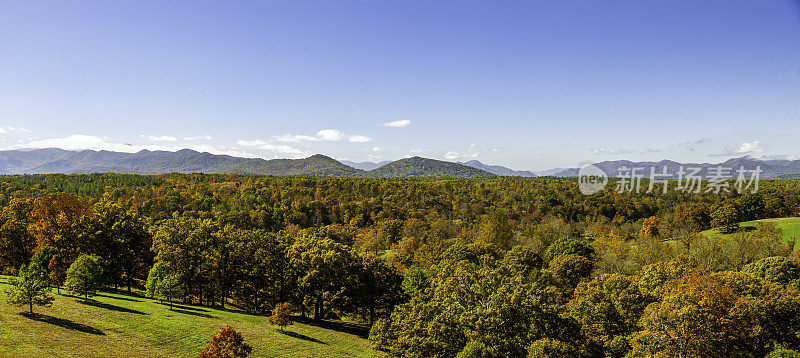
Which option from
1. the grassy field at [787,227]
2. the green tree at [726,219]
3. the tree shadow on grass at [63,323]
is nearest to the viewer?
the tree shadow on grass at [63,323]

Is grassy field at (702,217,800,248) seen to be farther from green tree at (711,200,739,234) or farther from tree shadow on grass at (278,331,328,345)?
tree shadow on grass at (278,331,328,345)

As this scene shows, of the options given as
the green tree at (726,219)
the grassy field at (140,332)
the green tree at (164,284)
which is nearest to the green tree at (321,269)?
the grassy field at (140,332)

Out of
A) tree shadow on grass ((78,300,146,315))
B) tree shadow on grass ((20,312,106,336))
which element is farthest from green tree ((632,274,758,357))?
tree shadow on grass ((78,300,146,315))

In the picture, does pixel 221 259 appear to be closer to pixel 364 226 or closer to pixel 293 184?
pixel 364 226

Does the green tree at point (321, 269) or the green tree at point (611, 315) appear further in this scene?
the green tree at point (321, 269)

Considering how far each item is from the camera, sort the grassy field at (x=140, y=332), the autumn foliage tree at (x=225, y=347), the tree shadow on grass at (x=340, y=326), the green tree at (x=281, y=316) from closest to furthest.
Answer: the autumn foliage tree at (x=225, y=347), the grassy field at (x=140, y=332), the green tree at (x=281, y=316), the tree shadow on grass at (x=340, y=326)

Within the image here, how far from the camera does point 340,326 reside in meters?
48.4

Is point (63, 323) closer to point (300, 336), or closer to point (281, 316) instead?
point (281, 316)

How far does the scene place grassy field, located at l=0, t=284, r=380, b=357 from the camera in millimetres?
25359

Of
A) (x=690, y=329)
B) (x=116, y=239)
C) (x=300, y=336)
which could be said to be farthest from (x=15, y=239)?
(x=690, y=329)

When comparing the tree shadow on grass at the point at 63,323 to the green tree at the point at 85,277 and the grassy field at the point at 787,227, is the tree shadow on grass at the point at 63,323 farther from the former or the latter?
the grassy field at the point at 787,227

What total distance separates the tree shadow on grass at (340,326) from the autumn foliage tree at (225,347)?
22.8m

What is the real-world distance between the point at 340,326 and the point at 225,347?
88.3 feet

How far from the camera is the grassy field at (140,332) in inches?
998
